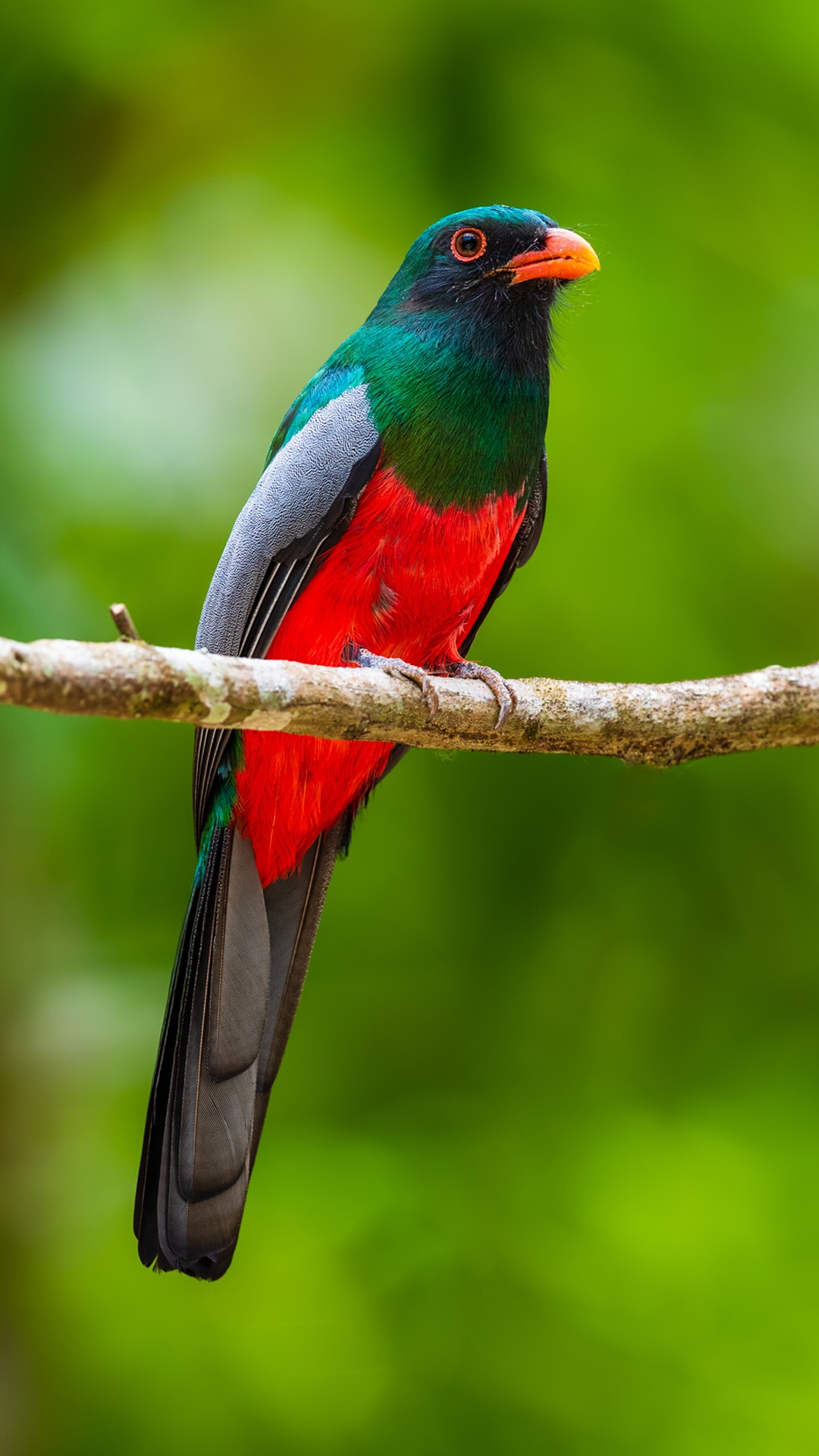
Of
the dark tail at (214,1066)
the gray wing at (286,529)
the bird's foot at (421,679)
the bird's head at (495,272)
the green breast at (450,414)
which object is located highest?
the bird's head at (495,272)

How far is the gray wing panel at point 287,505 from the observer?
2.90 m

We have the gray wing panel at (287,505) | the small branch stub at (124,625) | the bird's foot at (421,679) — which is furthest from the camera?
the gray wing panel at (287,505)

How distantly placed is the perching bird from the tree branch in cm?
10

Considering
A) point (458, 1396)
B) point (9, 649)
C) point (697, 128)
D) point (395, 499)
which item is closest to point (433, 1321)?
point (458, 1396)

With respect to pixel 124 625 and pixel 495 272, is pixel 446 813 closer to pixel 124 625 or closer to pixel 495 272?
pixel 495 272

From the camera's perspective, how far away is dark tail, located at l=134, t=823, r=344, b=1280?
9.73 ft

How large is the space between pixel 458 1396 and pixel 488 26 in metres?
4.49

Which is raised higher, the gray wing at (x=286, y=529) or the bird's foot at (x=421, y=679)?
the gray wing at (x=286, y=529)

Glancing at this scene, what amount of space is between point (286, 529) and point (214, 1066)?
1.28m

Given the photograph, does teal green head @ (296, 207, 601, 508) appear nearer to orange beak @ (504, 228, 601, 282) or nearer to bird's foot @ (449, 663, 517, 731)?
orange beak @ (504, 228, 601, 282)

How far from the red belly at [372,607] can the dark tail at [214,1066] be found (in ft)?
0.55

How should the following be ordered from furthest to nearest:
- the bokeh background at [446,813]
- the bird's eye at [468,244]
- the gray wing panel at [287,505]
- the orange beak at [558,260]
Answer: the bokeh background at [446,813] < the bird's eye at [468,244] < the orange beak at [558,260] < the gray wing panel at [287,505]

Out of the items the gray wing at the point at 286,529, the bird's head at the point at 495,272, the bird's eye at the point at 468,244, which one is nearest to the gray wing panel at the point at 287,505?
the gray wing at the point at 286,529

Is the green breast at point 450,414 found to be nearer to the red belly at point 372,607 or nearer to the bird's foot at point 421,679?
the red belly at point 372,607
